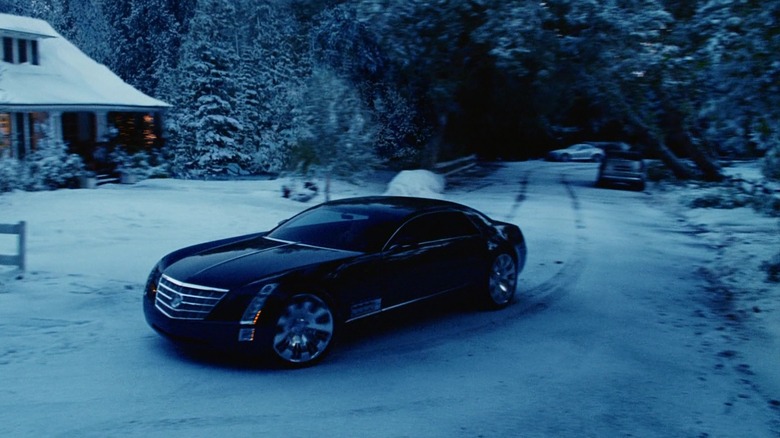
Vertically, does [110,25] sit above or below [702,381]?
above

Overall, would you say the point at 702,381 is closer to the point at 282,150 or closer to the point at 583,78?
the point at 583,78

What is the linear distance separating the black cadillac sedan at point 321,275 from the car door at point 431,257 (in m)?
0.01

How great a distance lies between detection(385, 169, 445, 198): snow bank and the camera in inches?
902

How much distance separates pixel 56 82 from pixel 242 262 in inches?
818

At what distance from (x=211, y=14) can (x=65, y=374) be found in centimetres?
3599

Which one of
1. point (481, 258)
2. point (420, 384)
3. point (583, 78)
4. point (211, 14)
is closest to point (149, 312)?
point (420, 384)

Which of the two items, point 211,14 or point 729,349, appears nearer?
point 729,349

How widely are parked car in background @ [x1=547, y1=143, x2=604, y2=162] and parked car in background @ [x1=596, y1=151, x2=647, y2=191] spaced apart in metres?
20.9

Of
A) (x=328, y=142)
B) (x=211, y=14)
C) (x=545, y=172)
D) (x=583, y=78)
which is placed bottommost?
(x=545, y=172)

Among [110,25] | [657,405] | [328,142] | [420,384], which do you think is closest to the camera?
[657,405]

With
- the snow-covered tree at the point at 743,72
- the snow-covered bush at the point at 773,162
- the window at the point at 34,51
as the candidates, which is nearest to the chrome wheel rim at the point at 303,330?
the snow-covered tree at the point at 743,72

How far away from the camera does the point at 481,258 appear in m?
8.76

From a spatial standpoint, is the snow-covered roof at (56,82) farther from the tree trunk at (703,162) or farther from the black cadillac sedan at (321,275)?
the tree trunk at (703,162)

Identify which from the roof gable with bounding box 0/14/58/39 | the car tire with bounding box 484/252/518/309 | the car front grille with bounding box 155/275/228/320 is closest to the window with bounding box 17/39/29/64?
the roof gable with bounding box 0/14/58/39
